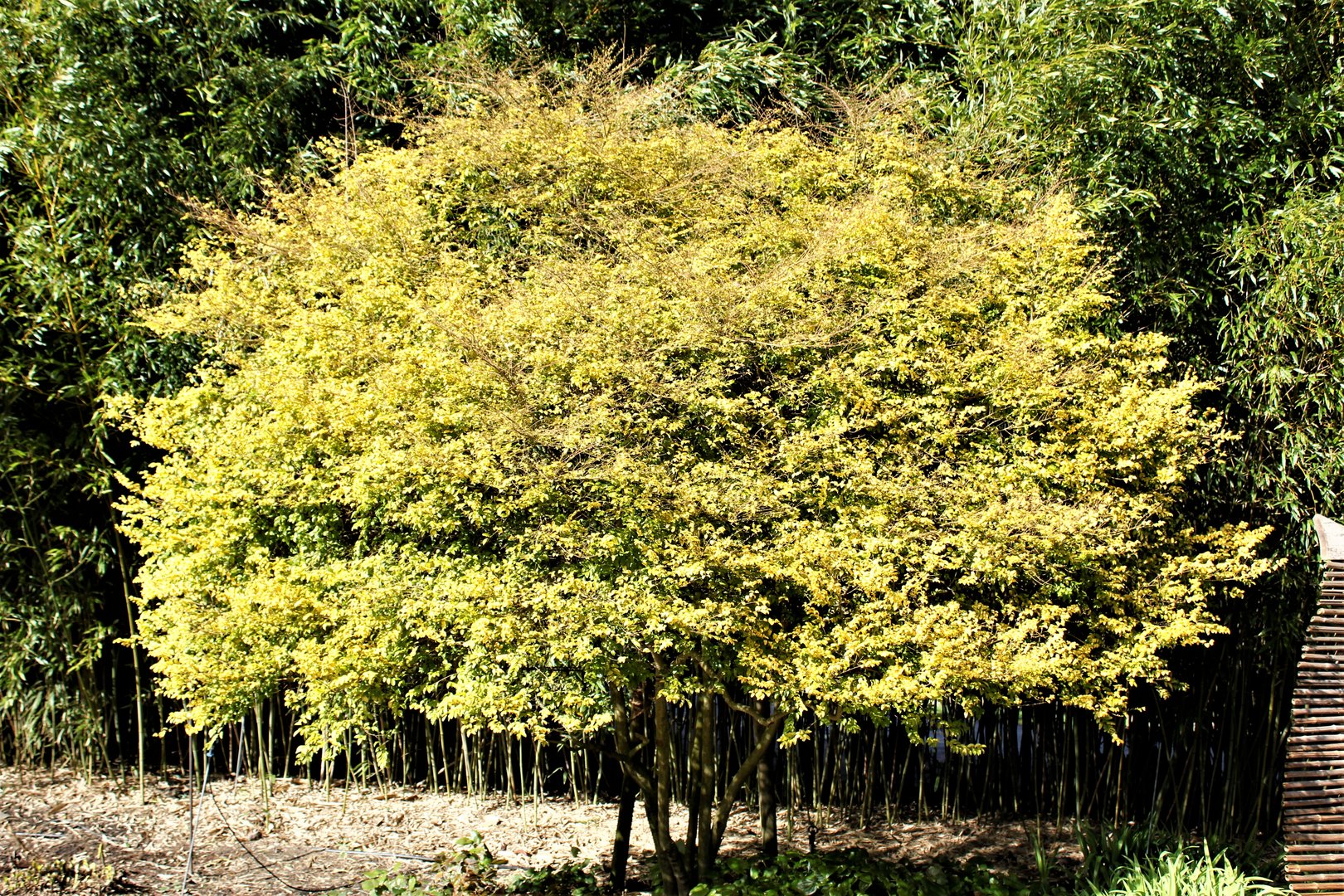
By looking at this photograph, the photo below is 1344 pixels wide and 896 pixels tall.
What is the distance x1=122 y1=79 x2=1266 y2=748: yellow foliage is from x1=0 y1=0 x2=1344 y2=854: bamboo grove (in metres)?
0.72

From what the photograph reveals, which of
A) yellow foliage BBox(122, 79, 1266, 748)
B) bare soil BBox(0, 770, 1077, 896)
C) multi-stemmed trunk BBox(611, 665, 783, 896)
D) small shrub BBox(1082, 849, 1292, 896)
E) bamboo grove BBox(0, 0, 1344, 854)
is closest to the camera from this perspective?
yellow foliage BBox(122, 79, 1266, 748)

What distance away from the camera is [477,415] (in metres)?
3.71

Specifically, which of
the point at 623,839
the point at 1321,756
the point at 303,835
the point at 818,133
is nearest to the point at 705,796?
the point at 623,839

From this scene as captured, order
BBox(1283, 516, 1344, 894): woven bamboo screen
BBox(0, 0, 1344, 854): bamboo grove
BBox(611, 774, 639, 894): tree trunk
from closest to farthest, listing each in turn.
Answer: BBox(1283, 516, 1344, 894): woven bamboo screen
BBox(611, 774, 639, 894): tree trunk
BBox(0, 0, 1344, 854): bamboo grove

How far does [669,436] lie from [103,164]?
389 centimetres

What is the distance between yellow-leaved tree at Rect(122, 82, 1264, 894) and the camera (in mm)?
3541

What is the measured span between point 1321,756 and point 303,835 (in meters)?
4.72

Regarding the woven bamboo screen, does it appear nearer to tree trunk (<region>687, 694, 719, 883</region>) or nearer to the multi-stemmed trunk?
the multi-stemmed trunk

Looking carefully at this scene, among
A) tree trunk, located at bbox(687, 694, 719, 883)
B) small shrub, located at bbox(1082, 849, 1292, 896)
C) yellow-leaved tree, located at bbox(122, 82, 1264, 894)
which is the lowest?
small shrub, located at bbox(1082, 849, 1292, 896)

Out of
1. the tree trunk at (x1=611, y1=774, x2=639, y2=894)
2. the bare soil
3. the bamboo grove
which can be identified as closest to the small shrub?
the bamboo grove

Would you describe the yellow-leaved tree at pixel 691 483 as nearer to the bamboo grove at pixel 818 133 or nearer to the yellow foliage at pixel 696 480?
the yellow foliage at pixel 696 480

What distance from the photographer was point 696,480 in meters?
3.63

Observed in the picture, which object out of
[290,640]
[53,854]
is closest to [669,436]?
[290,640]

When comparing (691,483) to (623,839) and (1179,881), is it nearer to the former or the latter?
(623,839)
